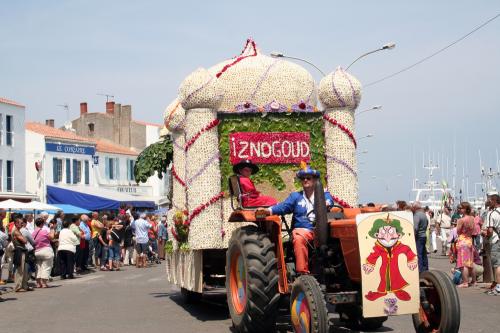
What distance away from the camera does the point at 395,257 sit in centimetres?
791

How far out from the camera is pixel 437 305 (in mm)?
8234

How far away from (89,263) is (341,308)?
19554 millimetres

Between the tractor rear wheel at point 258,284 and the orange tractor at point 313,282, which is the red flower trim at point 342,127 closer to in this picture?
the orange tractor at point 313,282

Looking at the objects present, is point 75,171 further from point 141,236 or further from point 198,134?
point 198,134

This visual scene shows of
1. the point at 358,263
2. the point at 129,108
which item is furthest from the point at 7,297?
the point at 129,108

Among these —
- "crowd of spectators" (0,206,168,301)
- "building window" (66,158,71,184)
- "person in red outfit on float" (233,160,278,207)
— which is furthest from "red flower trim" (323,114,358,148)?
"building window" (66,158,71,184)

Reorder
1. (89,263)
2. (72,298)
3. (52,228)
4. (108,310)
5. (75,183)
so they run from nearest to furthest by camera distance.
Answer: (108,310) < (72,298) < (52,228) < (89,263) < (75,183)

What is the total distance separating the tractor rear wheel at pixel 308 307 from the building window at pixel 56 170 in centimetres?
4742

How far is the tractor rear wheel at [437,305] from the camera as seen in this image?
25.6 ft

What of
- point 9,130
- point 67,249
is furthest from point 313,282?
point 9,130

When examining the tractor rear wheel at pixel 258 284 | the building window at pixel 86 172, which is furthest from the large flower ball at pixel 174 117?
the building window at pixel 86 172

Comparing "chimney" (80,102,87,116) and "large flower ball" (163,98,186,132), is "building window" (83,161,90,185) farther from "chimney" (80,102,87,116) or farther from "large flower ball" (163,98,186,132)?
"large flower ball" (163,98,186,132)

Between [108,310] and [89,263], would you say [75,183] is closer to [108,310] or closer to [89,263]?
[89,263]

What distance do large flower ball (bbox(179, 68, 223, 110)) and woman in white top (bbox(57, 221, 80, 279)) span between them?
10599 millimetres
